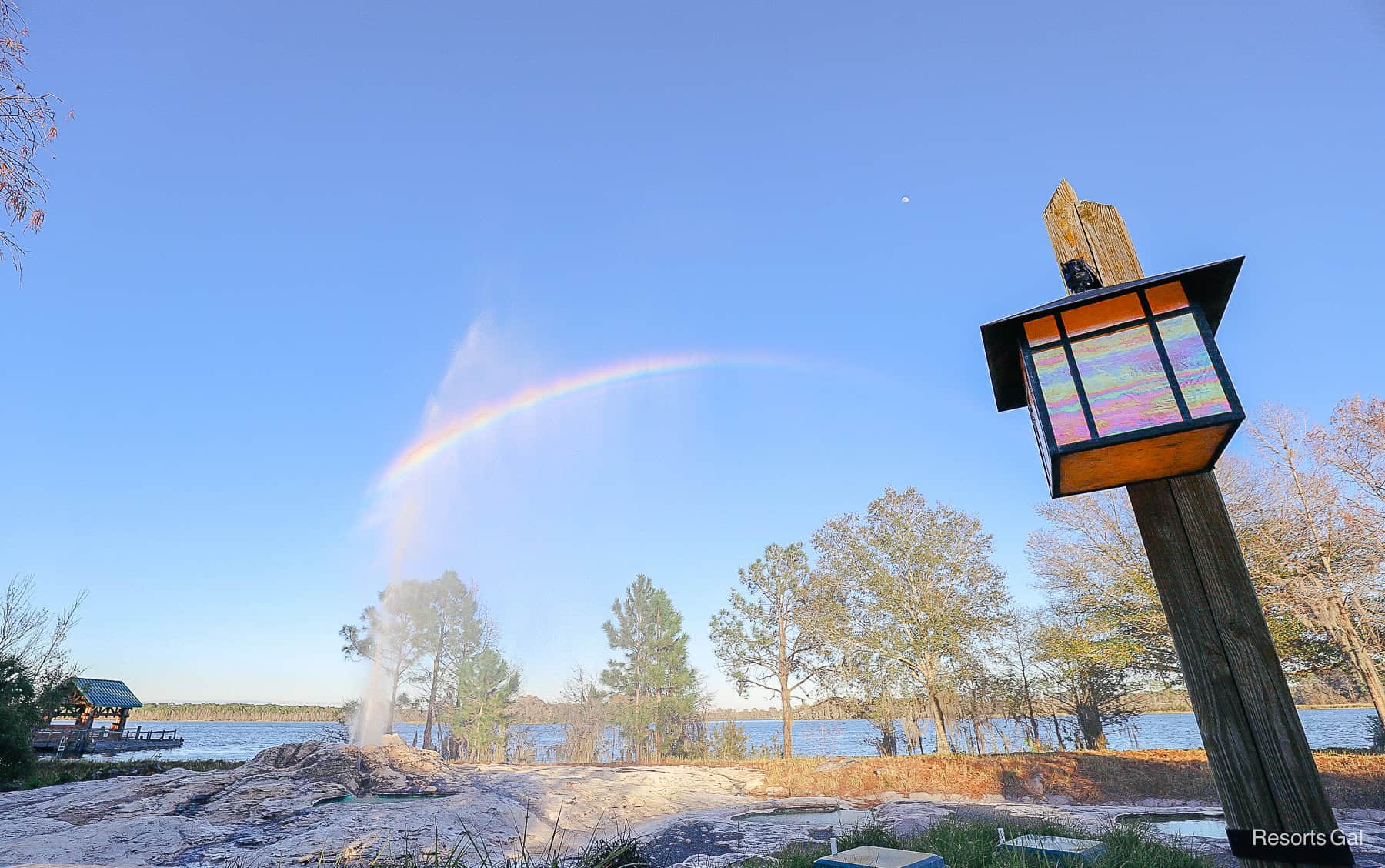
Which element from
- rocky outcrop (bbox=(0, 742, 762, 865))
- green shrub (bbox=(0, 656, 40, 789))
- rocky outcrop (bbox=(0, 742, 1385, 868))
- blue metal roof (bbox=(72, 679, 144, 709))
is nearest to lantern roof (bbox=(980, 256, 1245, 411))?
rocky outcrop (bbox=(0, 742, 1385, 868))

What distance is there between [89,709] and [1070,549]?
44.9 metres

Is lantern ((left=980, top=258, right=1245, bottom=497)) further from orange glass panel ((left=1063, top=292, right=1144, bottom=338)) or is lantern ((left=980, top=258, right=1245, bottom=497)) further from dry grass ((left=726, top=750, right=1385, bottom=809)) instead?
dry grass ((left=726, top=750, right=1385, bottom=809))

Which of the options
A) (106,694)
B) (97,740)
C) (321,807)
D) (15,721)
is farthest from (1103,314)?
(106,694)

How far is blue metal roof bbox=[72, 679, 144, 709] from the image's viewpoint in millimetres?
31422

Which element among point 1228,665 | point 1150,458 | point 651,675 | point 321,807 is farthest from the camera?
point 651,675

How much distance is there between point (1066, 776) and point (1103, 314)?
59.2ft

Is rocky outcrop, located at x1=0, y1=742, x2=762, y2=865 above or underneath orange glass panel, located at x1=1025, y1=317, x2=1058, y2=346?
underneath

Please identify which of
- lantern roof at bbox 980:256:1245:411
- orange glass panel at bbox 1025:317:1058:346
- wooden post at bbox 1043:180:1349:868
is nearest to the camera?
wooden post at bbox 1043:180:1349:868

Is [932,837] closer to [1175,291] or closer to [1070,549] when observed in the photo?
[1175,291]

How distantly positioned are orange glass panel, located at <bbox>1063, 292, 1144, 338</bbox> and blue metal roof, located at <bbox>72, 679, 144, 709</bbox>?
43.5m

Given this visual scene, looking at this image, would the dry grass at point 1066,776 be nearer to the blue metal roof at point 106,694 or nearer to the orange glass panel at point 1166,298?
the orange glass panel at point 1166,298

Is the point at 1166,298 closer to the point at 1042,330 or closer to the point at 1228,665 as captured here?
the point at 1042,330

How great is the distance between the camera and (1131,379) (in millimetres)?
2010

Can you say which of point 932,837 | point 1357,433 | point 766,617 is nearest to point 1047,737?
point 766,617
